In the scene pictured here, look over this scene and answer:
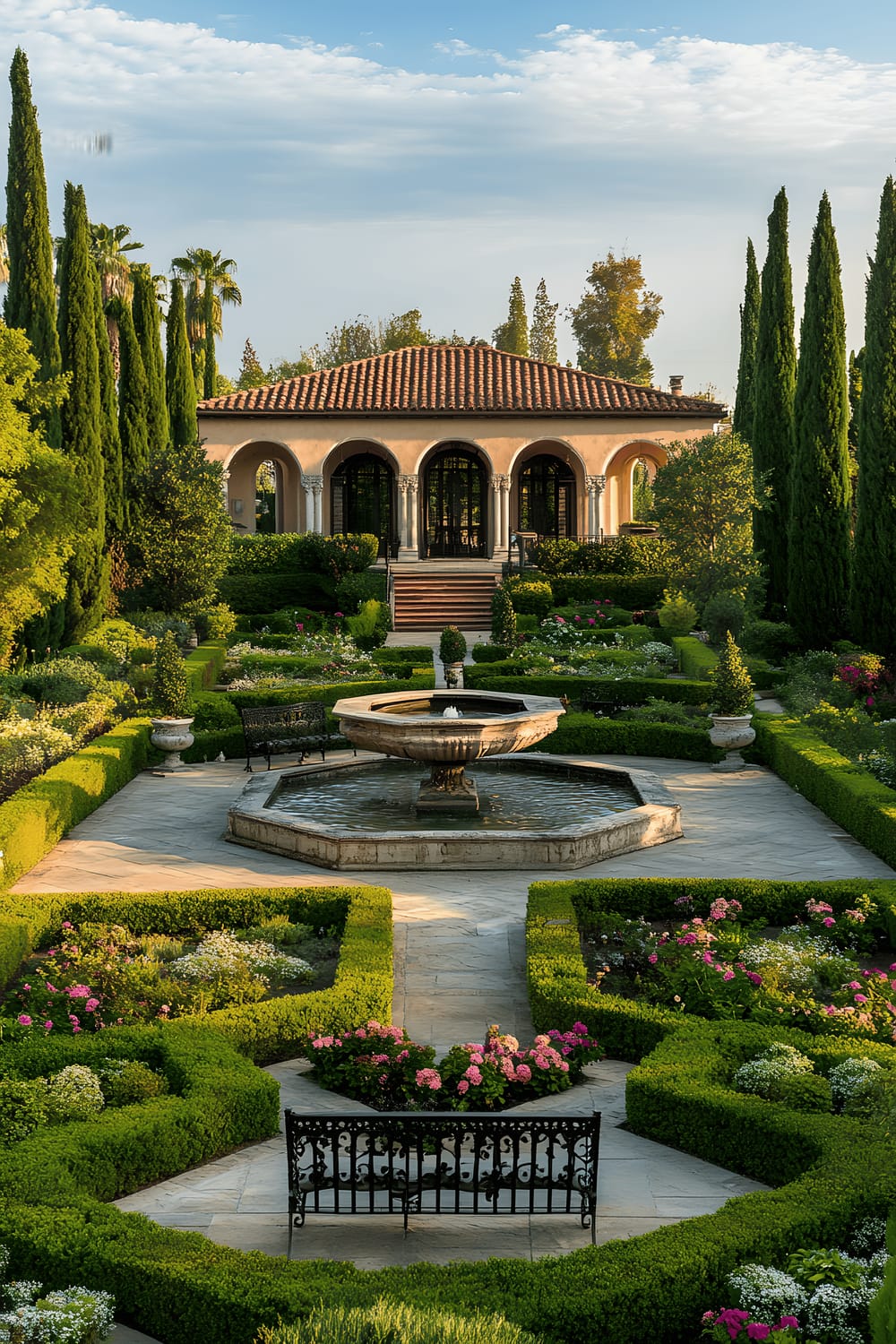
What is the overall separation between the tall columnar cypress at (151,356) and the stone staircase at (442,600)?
676 cm

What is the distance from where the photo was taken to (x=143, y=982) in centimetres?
809

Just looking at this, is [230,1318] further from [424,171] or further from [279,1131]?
[424,171]

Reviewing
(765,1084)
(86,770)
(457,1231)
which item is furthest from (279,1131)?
(86,770)

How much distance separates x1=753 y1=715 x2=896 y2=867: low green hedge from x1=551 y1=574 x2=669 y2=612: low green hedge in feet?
44.9

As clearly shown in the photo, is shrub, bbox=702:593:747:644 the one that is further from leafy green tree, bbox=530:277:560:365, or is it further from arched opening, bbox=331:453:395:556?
leafy green tree, bbox=530:277:560:365

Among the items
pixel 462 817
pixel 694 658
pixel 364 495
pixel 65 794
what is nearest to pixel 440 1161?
pixel 462 817

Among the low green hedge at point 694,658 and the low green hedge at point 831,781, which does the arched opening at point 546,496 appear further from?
the low green hedge at point 831,781

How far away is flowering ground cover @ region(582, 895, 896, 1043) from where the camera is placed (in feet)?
25.3

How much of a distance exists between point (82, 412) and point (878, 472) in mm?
13541

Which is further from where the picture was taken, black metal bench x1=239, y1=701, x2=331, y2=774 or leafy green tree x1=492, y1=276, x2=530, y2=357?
leafy green tree x1=492, y1=276, x2=530, y2=357

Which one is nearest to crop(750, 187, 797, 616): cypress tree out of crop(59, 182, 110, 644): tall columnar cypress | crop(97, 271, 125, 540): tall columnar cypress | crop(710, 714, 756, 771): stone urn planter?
crop(710, 714, 756, 771): stone urn planter

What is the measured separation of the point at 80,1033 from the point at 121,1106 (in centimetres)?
98

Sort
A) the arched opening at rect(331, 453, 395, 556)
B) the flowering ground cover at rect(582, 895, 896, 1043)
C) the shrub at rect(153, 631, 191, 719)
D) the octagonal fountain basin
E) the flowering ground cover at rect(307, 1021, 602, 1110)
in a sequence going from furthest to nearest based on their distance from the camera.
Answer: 1. the arched opening at rect(331, 453, 395, 556)
2. the shrub at rect(153, 631, 191, 719)
3. the octagonal fountain basin
4. the flowering ground cover at rect(582, 895, 896, 1043)
5. the flowering ground cover at rect(307, 1021, 602, 1110)

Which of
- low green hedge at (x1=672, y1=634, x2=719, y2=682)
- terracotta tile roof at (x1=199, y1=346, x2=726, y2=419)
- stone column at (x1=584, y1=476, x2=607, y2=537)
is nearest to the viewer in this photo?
low green hedge at (x1=672, y1=634, x2=719, y2=682)
